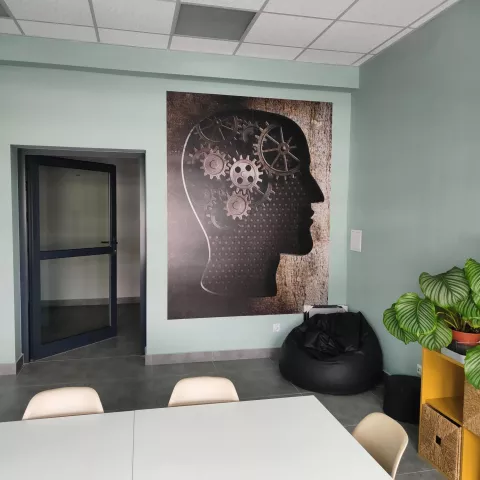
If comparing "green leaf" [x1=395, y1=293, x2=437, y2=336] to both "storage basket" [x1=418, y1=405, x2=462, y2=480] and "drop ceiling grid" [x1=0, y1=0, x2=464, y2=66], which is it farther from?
"drop ceiling grid" [x1=0, y1=0, x2=464, y2=66]

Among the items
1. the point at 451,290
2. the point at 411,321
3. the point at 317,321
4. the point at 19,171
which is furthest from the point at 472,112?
the point at 19,171

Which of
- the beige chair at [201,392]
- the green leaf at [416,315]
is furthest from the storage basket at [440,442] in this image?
the beige chair at [201,392]

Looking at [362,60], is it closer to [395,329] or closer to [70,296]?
[395,329]

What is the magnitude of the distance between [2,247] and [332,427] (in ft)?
11.8

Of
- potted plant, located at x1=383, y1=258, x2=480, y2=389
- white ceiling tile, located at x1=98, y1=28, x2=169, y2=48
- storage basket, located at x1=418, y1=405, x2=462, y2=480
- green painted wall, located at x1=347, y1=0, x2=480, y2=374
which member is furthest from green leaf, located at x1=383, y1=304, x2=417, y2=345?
white ceiling tile, located at x1=98, y1=28, x2=169, y2=48

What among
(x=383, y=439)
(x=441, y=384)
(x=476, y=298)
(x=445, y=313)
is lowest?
(x=441, y=384)

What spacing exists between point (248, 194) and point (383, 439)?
10.1ft

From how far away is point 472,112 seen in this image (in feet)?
9.80

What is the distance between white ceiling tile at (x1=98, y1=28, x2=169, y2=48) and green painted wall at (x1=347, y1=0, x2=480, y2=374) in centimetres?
209

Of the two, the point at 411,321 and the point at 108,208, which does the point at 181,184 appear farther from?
the point at 411,321

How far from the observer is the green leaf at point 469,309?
2.37 meters

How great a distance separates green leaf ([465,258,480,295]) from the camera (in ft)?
7.54

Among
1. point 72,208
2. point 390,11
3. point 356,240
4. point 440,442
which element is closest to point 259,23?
point 390,11

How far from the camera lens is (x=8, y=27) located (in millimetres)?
3588
